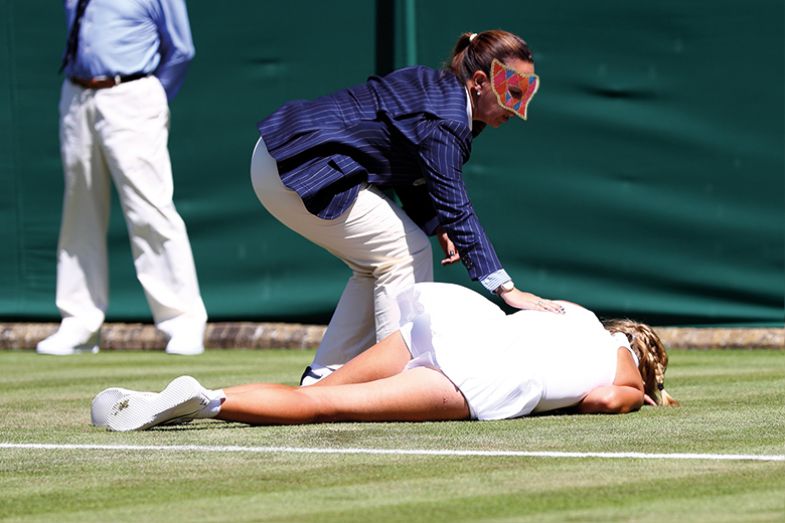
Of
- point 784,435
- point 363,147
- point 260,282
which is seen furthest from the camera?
point 260,282

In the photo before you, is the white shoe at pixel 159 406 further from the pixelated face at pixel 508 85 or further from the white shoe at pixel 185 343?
the white shoe at pixel 185 343

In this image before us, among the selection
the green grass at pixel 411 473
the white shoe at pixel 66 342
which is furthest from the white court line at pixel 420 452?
the white shoe at pixel 66 342

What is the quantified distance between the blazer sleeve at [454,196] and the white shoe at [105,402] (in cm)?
119

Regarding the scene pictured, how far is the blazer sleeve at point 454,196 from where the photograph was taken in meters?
5.83

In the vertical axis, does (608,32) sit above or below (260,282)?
above

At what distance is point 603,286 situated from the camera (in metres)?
9.79

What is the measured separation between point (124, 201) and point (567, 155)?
246 cm

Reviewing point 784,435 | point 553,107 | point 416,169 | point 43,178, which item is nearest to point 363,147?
point 416,169

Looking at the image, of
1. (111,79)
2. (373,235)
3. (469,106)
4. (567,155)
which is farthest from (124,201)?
(469,106)

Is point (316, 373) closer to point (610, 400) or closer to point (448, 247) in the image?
point (448, 247)

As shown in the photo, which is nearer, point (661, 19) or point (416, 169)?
point (416, 169)

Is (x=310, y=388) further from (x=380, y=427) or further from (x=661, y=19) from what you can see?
(x=661, y=19)

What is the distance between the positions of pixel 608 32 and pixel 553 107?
1.68 feet

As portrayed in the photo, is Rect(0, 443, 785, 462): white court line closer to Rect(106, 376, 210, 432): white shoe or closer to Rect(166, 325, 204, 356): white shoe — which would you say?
Rect(106, 376, 210, 432): white shoe
